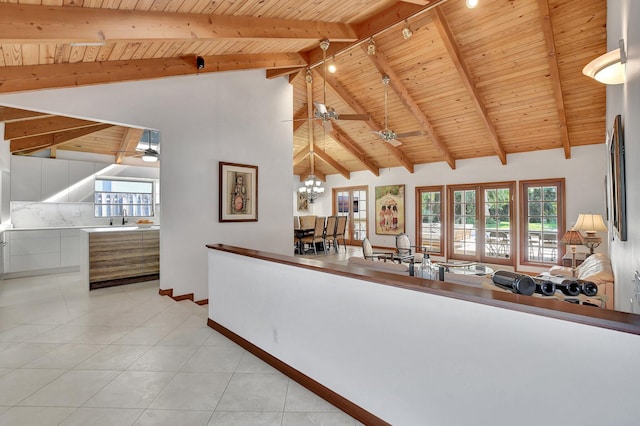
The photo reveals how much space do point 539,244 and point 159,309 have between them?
7394mm

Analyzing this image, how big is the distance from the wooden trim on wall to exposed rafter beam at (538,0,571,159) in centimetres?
488

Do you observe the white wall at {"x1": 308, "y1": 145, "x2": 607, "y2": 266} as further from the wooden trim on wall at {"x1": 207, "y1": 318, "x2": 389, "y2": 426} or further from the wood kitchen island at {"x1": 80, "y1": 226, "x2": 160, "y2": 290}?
the wood kitchen island at {"x1": 80, "y1": 226, "x2": 160, "y2": 290}

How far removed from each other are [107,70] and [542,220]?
8110 mm

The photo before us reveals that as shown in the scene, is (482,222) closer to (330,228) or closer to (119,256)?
(330,228)

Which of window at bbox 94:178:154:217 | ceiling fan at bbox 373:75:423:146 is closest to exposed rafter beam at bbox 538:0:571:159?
ceiling fan at bbox 373:75:423:146

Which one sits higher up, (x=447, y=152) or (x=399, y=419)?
(x=447, y=152)

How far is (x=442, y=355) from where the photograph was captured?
5.06 ft

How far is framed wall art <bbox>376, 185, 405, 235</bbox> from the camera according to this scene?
30.2 feet

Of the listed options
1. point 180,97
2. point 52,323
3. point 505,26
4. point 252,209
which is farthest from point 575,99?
point 52,323

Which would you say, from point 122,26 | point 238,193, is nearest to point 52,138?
point 238,193

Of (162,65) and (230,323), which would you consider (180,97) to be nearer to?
(162,65)

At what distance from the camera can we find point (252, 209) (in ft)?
16.8

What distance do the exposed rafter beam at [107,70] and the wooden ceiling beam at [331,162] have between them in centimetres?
518

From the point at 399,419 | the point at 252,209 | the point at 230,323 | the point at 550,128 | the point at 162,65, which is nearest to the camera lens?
the point at 399,419
